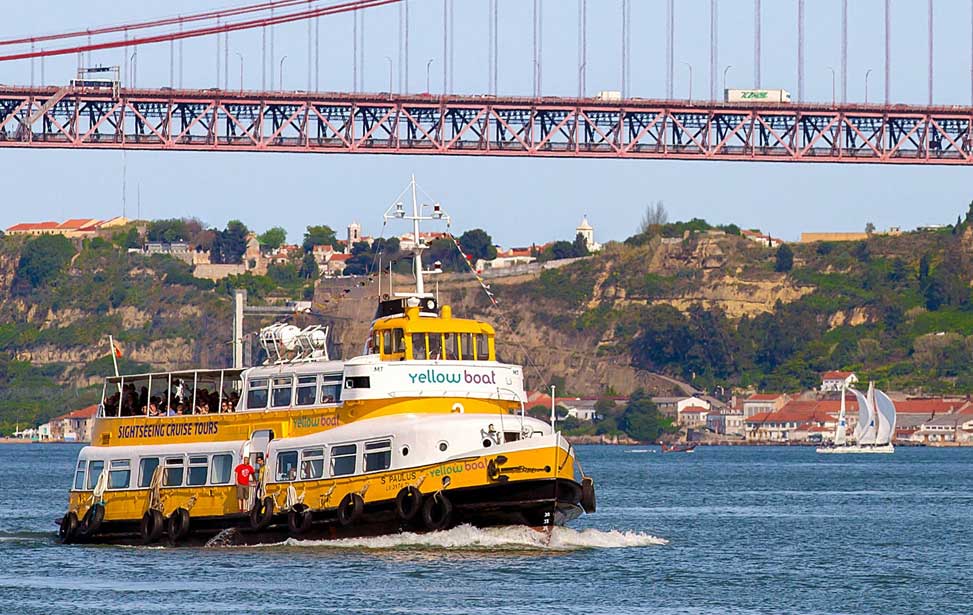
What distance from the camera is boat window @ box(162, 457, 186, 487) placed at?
44438 millimetres

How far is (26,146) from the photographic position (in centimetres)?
11156

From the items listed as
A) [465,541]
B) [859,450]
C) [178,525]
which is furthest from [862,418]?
[465,541]

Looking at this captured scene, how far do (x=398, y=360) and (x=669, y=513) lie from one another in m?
22.9

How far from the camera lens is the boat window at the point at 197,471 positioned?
144ft

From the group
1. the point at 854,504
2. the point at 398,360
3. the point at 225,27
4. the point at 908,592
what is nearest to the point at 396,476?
the point at 398,360

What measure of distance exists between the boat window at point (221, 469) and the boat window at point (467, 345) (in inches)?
220

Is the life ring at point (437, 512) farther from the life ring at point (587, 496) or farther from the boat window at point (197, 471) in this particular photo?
the boat window at point (197, 471)

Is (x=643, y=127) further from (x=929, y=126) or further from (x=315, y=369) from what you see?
(x=315, y=369)

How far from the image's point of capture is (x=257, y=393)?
43.8 m

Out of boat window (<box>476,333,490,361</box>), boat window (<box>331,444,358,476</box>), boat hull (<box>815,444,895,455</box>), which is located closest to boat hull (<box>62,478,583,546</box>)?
boat window (<box>331,444,358,476</box>)

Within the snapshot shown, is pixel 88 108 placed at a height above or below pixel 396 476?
above

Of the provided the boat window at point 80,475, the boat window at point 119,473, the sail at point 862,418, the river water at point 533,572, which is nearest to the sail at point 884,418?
the sail at point 862,418

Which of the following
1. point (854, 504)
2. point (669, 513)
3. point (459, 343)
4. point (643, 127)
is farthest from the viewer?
point (643, 127)

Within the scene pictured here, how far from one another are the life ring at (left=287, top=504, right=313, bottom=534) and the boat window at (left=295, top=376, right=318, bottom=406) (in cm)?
219
